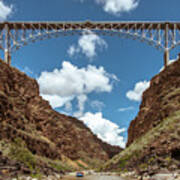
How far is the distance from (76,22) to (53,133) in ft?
104

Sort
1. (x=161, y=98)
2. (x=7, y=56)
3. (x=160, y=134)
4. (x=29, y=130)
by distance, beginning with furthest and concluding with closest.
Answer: (x=7, y=56) < (x=29, y=130) < (x=161, y=98) < (x=160, y=134)

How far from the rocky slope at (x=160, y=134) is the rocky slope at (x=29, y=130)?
11821 mm

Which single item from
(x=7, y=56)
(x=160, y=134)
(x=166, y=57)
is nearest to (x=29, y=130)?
(x=7, y=56)

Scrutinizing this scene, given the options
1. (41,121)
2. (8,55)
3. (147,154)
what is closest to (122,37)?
(8,55)

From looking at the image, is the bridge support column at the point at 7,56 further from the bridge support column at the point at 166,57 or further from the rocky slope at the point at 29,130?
the bridge support column at the point at 166,57

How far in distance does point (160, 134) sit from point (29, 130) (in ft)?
85.4

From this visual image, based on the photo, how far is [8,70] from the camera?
150ft

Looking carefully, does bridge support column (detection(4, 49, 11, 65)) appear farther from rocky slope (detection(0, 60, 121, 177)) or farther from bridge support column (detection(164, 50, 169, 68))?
bridge support column (detection(164, 50, 169, 68))

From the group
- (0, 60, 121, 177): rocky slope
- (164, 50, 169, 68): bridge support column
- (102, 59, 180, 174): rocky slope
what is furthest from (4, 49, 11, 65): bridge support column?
(164, 50, 169, 68): bridge support column

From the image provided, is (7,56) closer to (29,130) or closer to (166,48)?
(29,130)

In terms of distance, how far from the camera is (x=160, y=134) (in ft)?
88.0

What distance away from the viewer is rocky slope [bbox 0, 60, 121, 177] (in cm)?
2849

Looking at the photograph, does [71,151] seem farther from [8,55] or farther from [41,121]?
[8,55]

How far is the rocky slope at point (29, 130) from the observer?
93.5ft
